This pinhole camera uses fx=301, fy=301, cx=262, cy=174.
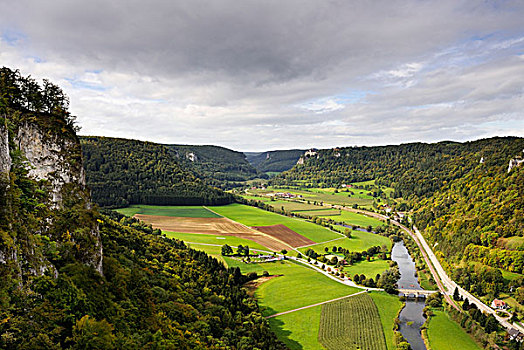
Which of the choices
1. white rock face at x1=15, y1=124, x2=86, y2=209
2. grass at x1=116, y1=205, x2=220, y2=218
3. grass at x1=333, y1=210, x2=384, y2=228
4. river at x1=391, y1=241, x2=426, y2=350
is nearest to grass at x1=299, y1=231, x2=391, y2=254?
river at x1=391, y1=241, x2=426, y2=350

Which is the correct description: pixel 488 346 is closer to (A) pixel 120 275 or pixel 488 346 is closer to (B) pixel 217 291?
(B) pixel 217 291

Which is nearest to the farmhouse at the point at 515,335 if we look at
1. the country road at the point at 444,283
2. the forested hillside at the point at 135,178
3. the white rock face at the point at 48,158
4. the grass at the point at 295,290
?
the country road at the point at 444,283

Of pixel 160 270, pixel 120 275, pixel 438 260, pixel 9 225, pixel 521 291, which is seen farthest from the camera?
pixel 438 260

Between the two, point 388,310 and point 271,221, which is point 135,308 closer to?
point 388,310

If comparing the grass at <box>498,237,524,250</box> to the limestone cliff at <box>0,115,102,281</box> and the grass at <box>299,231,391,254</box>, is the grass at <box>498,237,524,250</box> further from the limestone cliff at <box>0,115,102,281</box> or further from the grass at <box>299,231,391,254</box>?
the limestone cliff at <box>0,115,102,281</box>

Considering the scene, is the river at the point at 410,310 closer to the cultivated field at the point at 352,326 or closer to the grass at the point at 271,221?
the cultivated field at the point at 352,326

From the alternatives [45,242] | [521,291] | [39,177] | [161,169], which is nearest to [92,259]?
[45,242]

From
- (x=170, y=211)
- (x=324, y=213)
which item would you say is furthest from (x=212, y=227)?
(x=324, y=213)
